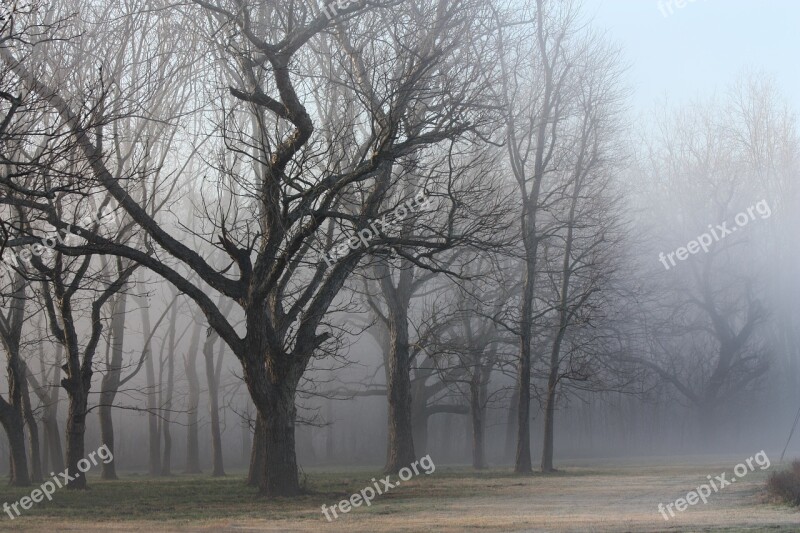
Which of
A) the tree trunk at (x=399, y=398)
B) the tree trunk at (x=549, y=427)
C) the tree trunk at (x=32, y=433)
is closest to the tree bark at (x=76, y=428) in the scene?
the tree trunk at (x=32, y=433)

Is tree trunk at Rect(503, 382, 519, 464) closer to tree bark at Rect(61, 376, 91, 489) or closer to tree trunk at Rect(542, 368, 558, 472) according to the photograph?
tree trunk at Rect(542, 368, 558, 472)

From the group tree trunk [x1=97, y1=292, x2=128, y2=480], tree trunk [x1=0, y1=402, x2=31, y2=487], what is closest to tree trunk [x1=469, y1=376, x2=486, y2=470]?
tree trunk [x1=97, y1=292, x2=128, y2=480]

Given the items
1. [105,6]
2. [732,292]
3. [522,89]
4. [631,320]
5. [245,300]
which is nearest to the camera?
[245,300]

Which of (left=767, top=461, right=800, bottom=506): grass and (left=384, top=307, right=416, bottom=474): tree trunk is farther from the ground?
(left=384, top=307, right=416, bottom=474): tree trunk

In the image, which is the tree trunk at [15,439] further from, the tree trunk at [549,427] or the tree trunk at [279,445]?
the tree trunk at [549,427]

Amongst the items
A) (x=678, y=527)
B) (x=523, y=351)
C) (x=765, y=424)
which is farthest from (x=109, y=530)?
(x=765, y=424)

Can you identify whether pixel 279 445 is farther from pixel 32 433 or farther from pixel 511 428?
pixel 511 428

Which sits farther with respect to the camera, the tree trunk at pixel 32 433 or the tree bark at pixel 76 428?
the tree trunk at pixel 32 433

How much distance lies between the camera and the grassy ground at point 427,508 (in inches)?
540

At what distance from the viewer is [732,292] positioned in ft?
178

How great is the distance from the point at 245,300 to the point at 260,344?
0.89 m

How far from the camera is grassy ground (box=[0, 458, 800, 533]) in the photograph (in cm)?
1372

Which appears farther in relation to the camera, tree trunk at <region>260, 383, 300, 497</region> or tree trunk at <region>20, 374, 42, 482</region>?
tree trunk at <region>20, 374, 42, 482</region>

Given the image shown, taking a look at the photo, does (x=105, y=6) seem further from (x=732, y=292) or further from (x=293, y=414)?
(x=732, y=292)
